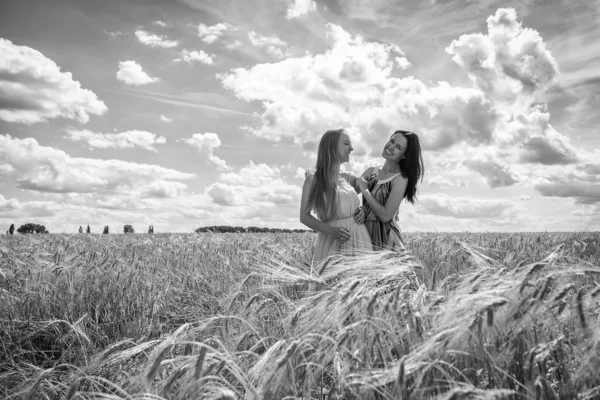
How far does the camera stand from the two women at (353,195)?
4820 mm

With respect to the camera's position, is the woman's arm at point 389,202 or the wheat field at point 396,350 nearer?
the wheat field at point 396,350

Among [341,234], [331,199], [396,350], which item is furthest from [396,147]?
[396,350]

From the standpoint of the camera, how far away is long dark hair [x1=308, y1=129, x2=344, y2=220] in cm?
480

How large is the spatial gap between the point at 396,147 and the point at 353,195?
0.78 m

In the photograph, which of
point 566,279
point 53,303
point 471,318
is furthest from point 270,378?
point 53,303

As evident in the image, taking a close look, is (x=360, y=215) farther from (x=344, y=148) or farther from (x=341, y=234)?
(x=344, y=148)

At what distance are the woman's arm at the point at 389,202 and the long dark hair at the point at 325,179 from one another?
1.31ft

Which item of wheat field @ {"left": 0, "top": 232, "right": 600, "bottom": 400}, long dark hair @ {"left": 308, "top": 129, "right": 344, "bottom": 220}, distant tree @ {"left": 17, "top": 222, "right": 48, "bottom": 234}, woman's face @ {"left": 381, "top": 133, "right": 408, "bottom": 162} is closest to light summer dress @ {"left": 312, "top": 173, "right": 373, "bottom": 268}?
long dark hair @ {"left": 308, "top": 129, "right": 344, "bottom": 220}

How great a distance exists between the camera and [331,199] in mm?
4828

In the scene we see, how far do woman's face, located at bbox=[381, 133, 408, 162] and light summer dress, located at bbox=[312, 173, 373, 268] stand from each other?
0.64 m

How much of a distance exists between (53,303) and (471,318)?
3661 mm

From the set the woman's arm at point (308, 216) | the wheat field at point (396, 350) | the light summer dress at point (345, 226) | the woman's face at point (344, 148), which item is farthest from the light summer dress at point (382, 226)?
the wheat field at point (396, 350)

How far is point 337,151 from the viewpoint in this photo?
A: 483 cm

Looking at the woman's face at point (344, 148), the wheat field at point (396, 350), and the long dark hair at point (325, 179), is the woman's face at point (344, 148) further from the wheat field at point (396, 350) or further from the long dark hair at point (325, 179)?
the wheat field at point (396, 350)
